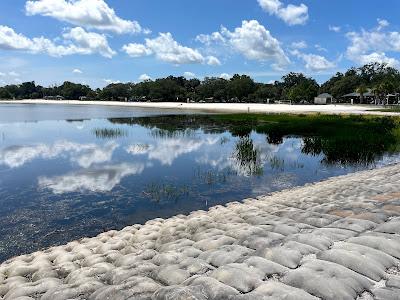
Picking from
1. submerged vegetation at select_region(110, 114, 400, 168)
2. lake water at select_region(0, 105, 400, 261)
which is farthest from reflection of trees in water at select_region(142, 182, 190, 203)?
submerged vegetation at select_region(110, 114, 400, 168)

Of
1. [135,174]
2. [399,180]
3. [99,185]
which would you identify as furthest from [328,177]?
[99,185]

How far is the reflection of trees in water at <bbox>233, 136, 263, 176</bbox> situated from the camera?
20.9m

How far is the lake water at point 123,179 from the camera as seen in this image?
13.0 metres

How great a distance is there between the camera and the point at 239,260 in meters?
6.18

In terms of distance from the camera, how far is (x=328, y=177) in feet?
65.6

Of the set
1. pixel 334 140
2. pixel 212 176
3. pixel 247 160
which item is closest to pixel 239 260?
pixel 212 176

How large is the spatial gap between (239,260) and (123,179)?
44.6 feet

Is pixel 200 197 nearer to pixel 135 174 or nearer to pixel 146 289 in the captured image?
pixel 135 174

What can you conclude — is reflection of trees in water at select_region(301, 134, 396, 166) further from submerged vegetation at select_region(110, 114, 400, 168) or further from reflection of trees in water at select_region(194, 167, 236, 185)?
reflection of trees in water at select_region(194, 167, 236, 185)

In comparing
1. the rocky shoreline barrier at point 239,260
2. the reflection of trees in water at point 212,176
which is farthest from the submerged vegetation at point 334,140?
the rocky shoreline barrier at point 239,260

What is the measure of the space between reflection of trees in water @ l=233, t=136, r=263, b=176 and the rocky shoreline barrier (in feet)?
34.2

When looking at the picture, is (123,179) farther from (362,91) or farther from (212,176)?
(362,91)

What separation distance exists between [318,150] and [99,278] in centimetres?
2342

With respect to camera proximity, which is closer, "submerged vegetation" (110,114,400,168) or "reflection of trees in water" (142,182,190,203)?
"reflection of trees in water" (142,182,190,203)
